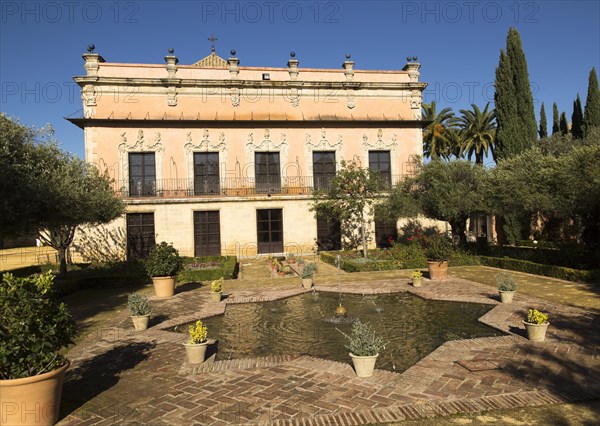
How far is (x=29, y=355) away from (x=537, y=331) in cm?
816

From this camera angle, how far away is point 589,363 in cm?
638

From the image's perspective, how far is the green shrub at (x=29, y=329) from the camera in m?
4.66

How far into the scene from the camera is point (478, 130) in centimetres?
3778

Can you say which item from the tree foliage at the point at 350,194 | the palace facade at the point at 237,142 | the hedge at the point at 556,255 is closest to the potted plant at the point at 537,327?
the hedge at the point at 556,255

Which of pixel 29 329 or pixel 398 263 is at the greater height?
pixel 29 329

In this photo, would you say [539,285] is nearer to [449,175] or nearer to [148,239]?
[449,175]

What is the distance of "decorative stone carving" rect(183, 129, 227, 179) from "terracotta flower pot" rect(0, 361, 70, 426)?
22.0 m

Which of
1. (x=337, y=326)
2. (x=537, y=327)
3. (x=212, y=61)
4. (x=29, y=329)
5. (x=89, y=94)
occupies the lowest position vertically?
(x=337, y=326)

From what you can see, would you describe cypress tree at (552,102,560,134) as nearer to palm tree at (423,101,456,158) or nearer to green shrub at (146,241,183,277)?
palm tree at (423,101,456,158)

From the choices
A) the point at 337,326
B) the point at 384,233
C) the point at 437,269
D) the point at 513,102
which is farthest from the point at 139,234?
the point at 513,102

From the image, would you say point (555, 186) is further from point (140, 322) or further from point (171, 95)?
point (171, 95)

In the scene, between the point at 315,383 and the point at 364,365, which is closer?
the point at 315,383

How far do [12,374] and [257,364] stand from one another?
11.3 ft

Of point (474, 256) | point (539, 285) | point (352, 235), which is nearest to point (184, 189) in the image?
point (352, 235)
